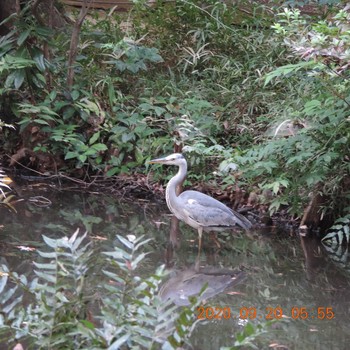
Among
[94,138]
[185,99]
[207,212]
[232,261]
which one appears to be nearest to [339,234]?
[232,261]

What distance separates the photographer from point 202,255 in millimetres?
6406

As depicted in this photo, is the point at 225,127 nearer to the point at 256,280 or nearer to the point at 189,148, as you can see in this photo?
the point at 189,148

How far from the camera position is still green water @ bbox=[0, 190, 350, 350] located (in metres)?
4.60

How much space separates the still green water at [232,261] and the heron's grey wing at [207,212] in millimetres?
240

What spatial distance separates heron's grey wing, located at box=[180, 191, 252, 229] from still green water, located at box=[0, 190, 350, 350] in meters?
0.24

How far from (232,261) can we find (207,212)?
533mm

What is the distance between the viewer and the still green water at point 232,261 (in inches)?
181

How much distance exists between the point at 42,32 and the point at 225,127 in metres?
2.42

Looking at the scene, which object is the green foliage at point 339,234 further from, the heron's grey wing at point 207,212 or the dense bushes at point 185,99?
the heron's grey wing at point 207,212

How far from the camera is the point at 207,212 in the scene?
6.57m
